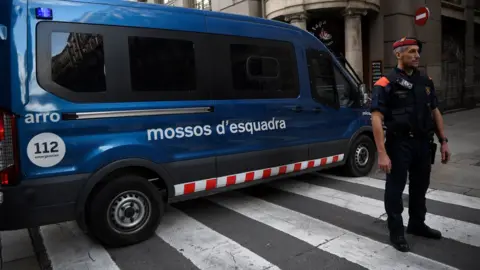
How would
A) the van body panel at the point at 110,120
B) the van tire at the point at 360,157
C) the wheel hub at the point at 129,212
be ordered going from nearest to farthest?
the van body panel at the point at 110,120
the wheel hub at the point at 129,212
the van tire at the point at 360,157

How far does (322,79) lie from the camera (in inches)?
221

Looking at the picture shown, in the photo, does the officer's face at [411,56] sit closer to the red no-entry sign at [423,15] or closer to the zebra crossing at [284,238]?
the zebra crossing at [284,238]

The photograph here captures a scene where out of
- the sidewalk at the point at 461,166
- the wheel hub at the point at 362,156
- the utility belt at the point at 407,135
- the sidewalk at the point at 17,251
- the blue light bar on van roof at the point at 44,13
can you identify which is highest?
the blue light bar on van roof at the point at 44,13

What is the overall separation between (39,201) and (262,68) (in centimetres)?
298

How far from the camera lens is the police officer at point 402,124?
11.2 feet

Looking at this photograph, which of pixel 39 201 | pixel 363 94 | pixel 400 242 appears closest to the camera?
pixel 39 201

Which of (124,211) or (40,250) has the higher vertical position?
(124,211)

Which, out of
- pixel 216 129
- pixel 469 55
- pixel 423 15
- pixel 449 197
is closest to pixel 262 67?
pixel 216 129

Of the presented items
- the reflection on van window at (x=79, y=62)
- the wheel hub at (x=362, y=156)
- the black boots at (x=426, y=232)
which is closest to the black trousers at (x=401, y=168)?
the black boots at (x=426, y=232)

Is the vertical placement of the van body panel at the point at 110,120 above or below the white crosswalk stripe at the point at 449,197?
above

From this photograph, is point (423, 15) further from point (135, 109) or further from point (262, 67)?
point (135, 109)

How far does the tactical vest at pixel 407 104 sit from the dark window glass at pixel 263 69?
5.76ft

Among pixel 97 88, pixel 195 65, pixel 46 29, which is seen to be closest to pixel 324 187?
pixel 195 65

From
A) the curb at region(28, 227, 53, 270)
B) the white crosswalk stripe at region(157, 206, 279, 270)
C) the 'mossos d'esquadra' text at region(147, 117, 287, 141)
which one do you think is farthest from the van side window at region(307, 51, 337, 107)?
the curb at region(28, 227, 53, 270)
